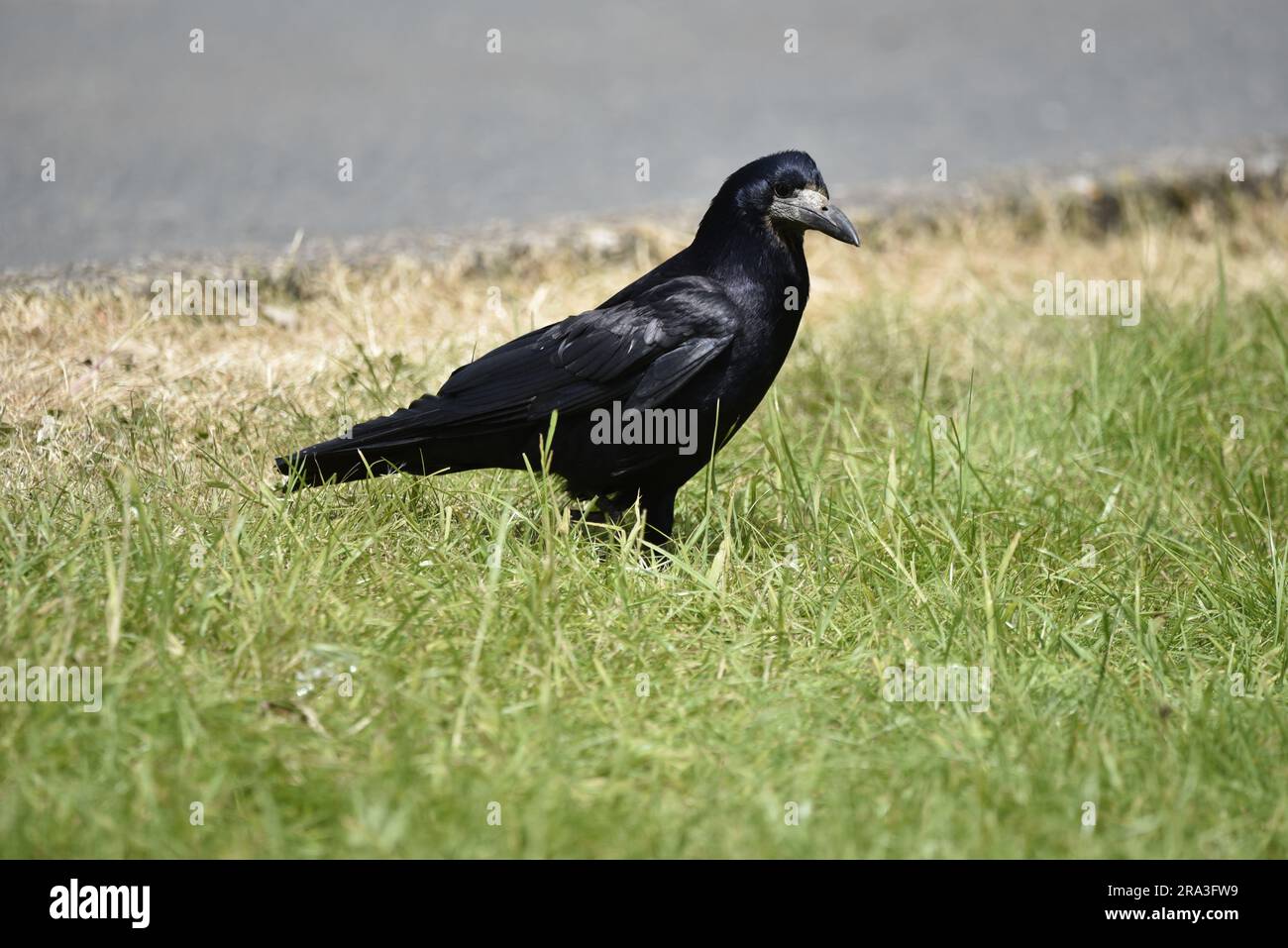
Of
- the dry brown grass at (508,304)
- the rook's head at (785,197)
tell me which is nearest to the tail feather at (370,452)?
the dry brown grass at (508,304)

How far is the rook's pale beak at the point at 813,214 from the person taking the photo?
363 centimetres

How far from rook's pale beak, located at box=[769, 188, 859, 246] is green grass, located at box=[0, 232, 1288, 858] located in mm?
566

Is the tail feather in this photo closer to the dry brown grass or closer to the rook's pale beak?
the dry brown grass

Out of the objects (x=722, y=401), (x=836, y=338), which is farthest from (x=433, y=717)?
(x=836, y=338)

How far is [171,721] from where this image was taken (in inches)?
100.0

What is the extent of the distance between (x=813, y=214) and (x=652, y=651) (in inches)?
50.3

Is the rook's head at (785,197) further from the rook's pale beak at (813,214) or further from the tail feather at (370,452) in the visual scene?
the tail feather at (370,452)

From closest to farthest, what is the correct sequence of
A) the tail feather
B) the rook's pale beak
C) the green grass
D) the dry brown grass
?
the green grass → the tail feather → the rook's pale beak → the dry brown grass

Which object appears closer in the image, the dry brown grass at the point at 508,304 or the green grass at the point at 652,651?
the green grass at the point at 652,651

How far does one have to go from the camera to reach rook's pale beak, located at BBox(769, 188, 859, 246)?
363 centimetres

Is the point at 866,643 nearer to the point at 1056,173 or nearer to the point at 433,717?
the point at 433,717

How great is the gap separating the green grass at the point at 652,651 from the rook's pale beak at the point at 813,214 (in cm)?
57

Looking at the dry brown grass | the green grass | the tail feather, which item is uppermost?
the dry brown grass

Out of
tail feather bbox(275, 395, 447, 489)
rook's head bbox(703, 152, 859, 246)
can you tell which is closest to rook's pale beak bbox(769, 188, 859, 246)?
rook's head bbox(703, 152, 859, 246)
